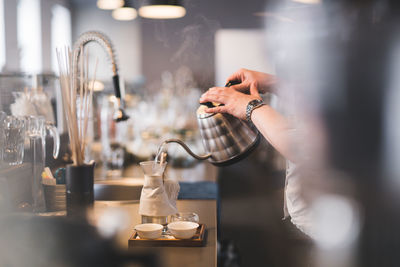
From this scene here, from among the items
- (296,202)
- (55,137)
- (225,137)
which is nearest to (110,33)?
(55,137)

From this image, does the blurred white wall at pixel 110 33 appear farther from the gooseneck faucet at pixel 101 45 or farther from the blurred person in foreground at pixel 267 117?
the blurred person in foreground at pixel 267 117

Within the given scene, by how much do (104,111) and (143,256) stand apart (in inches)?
31.6

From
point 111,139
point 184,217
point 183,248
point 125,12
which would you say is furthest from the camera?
point 111,139

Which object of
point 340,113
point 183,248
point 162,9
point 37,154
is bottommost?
point 183,248

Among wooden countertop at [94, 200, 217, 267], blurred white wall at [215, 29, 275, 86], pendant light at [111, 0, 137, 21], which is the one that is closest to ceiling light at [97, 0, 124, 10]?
pendant light at [111, 0, 137, 21]

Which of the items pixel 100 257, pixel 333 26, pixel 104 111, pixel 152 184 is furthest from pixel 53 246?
pixel 333 26

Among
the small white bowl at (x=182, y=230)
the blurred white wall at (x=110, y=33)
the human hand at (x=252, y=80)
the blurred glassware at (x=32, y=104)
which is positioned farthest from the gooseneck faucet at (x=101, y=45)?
the small white bowl at (x=182, y=230)

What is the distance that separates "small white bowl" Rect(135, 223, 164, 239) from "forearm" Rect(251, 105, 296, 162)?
1.05ft

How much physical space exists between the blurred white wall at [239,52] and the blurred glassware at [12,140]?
1.74 ft

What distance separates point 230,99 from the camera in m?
1.03

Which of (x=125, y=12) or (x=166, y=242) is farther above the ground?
(x=125, y=12)

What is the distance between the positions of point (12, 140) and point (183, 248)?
21.5 inches

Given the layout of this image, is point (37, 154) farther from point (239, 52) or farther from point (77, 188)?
point (239, 52)

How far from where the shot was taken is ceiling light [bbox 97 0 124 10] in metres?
1.15
